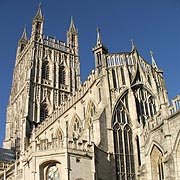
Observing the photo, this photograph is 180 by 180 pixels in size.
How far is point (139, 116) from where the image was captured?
93.5 ft

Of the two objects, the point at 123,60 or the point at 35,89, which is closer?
the point at 123,60

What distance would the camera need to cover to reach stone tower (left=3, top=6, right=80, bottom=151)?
173 ft

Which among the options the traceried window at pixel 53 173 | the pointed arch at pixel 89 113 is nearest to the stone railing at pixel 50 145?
the traceried window at pixel 53 173

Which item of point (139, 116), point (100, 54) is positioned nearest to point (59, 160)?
point (139, 116)

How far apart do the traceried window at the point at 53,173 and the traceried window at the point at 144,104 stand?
29.7 ft

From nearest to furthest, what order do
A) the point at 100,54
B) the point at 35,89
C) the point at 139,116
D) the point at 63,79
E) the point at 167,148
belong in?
the point at 167,148, the point at 139,116, the point at 100,54, the point at 35,89, the point at 63,79

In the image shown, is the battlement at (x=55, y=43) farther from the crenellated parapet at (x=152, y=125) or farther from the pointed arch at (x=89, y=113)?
the crenellated parapet at (x=152, y=125)

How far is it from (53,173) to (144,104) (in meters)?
10.9

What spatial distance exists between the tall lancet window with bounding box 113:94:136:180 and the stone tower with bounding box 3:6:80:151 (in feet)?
75.5

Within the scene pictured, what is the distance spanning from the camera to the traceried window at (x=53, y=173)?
22.6 metres

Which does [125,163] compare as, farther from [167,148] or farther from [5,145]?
[5,145]

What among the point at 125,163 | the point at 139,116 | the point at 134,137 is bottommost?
the point at 125,163

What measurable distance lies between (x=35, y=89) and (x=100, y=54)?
1016 inches

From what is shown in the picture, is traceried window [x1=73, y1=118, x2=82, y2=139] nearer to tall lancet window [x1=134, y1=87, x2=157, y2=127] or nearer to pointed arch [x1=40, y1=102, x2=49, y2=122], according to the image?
tall lancet window [x1=134, y1=87, x2=157, y2=127]
